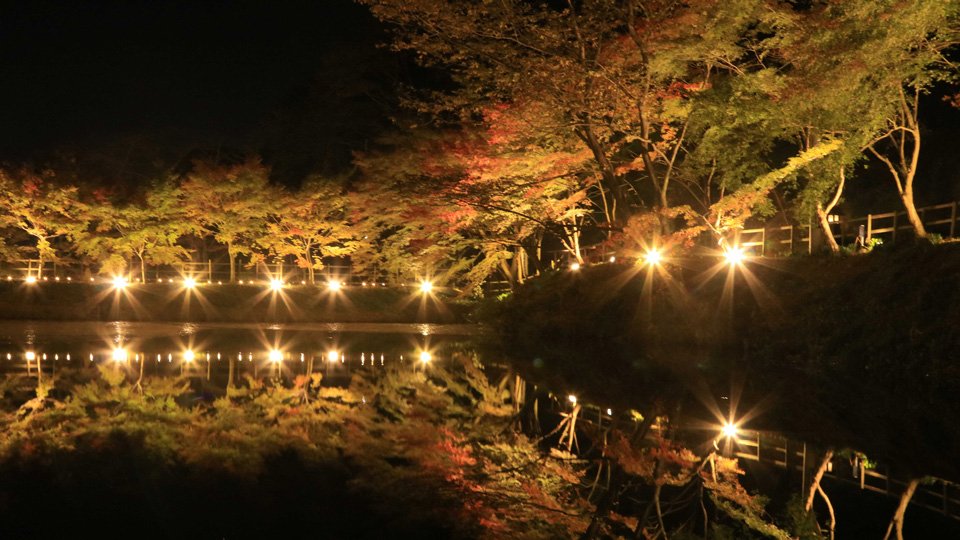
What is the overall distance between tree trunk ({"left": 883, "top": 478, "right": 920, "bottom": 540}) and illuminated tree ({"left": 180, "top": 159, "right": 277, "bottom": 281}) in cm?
3158

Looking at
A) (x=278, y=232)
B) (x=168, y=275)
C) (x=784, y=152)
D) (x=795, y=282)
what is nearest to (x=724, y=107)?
(x=795, y=282)

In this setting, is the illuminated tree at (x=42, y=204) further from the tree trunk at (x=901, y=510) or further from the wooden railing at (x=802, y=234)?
the tree trunk at (x=901, y=510)

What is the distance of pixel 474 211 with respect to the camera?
25031 mm

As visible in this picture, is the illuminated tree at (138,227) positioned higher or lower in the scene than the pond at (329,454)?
higher

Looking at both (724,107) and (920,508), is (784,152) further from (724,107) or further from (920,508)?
(920,508)

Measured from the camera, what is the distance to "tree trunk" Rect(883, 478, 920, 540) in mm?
5730

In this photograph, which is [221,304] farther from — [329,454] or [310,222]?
[329,454]

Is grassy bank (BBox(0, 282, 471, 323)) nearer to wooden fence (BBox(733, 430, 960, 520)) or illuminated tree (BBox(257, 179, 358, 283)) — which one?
illuminated tree (BBox(257, 179, 358, 283))

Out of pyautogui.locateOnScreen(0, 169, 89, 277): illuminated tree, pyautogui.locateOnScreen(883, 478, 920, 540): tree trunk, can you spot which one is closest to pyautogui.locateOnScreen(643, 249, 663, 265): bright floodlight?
pyautogui.locateOnScreen(883, 478, 920, 540): tree trunk

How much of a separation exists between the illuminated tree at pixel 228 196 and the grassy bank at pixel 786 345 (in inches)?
633

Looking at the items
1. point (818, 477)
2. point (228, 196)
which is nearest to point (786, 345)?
point (818, 477)

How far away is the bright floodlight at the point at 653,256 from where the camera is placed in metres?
19.7

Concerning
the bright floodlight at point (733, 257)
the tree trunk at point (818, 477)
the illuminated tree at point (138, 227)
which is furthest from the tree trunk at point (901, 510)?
the illuminated tree at point (138, 227)

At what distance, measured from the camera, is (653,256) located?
777 inches
